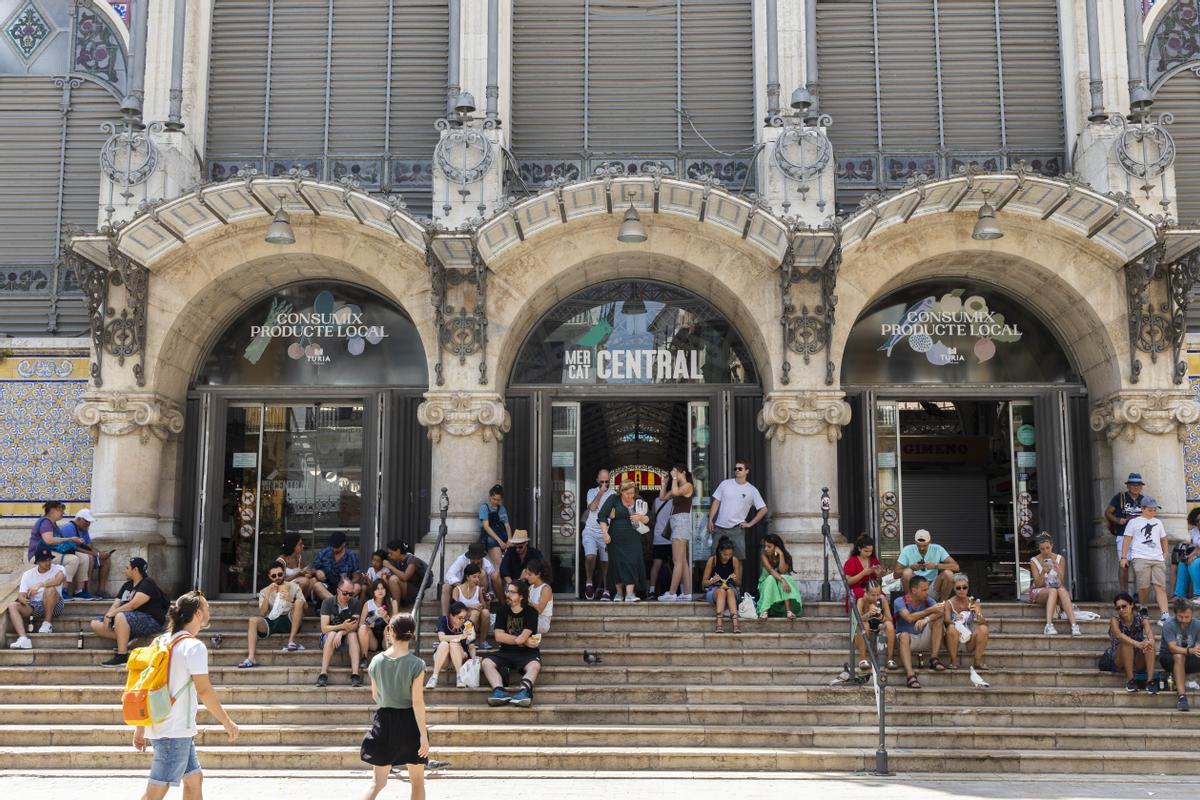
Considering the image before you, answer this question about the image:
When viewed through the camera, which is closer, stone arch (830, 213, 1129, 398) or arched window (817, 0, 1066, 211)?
stone arch (830, 213, 1129, 398)

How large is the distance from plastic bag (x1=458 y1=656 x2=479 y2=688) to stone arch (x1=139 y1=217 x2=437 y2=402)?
4796mm

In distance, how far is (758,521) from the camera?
15.2 metres

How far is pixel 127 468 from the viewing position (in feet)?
51.4

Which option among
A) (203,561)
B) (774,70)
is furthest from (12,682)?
(774,70)

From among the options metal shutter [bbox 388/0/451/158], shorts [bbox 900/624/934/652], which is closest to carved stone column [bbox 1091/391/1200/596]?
shorts [bbox 900/624/934/652]

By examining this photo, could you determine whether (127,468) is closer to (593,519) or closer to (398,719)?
(593,519)

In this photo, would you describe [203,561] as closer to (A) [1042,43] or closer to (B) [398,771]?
(B) [398,771]

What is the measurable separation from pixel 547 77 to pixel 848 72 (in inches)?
162

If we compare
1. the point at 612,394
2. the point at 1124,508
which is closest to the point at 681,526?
the point at 612,394

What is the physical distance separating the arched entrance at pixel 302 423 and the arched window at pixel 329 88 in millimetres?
1758

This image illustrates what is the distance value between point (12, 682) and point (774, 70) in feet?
37.7

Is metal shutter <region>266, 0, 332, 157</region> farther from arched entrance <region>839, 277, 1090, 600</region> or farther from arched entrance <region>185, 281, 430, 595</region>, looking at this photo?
arched entrance <region>839, 277, 1090, 600</region>

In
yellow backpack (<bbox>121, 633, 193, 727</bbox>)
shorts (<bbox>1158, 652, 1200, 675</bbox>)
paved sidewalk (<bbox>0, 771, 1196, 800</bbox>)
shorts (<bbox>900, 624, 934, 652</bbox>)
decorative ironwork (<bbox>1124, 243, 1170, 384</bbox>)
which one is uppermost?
decorative ironwork (<bbox>1124, 243, 1170, 384</bbox>)

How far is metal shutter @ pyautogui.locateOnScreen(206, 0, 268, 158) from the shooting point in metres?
17.0
